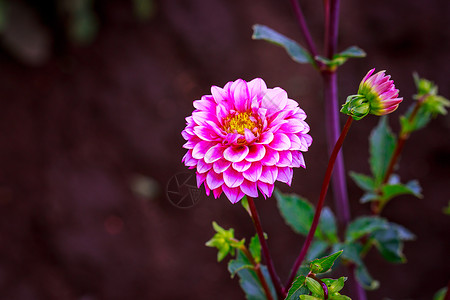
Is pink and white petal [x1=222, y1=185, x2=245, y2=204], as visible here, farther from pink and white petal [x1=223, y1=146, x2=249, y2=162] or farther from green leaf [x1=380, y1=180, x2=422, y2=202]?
green leaf [x1=380, y1=180, x2=422, y2=202]

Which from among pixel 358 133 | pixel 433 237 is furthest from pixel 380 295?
pixel 358 133

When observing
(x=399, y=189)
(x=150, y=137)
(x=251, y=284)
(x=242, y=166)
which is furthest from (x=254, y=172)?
(x=150, y=137)

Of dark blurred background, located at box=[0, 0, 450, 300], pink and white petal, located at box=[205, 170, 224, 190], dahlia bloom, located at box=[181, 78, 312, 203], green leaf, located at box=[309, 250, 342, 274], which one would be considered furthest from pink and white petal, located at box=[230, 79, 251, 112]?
dark blurred background, located at box=[0, 0, 450, 300]

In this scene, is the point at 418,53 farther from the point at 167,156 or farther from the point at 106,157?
the point at 106,157

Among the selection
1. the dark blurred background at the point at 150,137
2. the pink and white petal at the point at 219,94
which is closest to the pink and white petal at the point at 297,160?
the pink and white petal at the point at 219,94

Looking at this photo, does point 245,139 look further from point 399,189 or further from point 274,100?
point 399,189

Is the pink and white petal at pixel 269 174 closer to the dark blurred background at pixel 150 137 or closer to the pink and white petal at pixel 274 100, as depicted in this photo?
the pink and white petal at pixel 274 100
